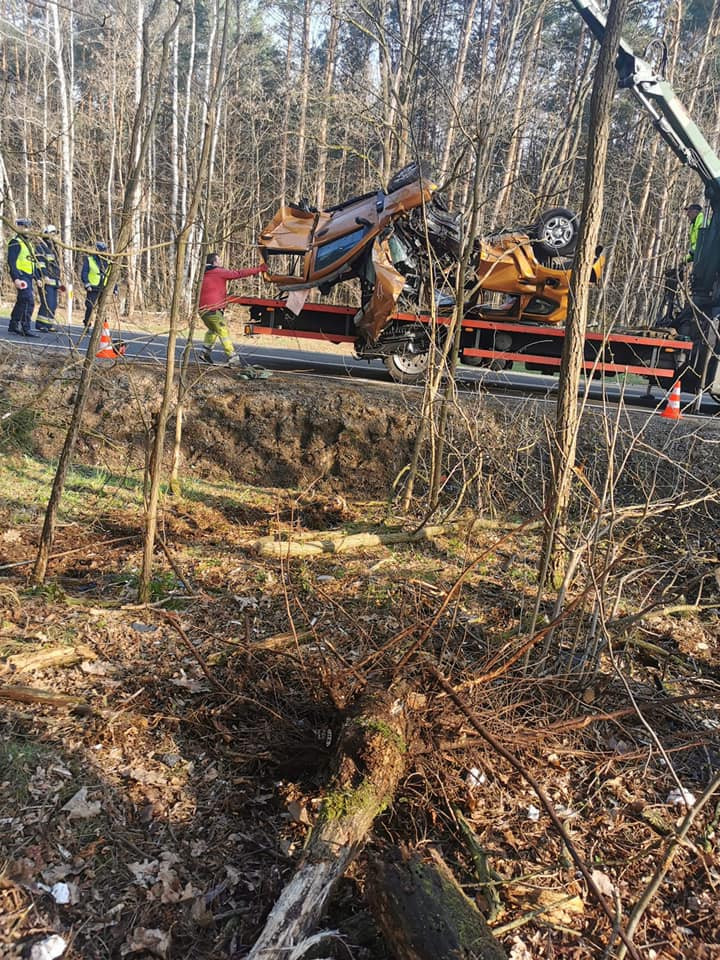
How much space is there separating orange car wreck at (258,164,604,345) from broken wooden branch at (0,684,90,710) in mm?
6096

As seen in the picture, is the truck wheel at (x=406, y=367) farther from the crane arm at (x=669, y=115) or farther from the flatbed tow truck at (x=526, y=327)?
the crane arm at (x=669, y=115)

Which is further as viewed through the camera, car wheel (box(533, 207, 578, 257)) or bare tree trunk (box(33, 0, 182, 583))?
car wheel (box(533, 207, 578, 257))

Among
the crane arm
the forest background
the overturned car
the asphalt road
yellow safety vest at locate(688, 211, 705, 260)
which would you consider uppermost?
the forest background

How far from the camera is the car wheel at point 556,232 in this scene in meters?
8.89

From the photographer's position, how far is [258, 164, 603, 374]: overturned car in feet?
27.3

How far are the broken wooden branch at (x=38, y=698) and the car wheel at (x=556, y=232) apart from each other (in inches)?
321

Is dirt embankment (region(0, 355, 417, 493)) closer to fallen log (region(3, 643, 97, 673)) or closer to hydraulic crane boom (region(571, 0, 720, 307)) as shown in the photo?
fallen log (region(3, 643, 97, 673))

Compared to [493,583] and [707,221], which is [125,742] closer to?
[493,583]

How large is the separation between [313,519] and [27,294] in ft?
23.0

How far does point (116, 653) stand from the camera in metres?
3.91

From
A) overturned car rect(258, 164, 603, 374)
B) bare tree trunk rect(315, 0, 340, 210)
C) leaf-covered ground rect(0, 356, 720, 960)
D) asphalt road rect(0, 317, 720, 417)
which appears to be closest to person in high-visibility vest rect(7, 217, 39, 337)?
asphalt road rect(0, 317, 720, 417)

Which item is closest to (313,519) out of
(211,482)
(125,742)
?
(211,482)

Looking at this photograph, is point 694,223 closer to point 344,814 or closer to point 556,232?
point 556,232

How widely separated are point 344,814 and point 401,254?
726 cm
